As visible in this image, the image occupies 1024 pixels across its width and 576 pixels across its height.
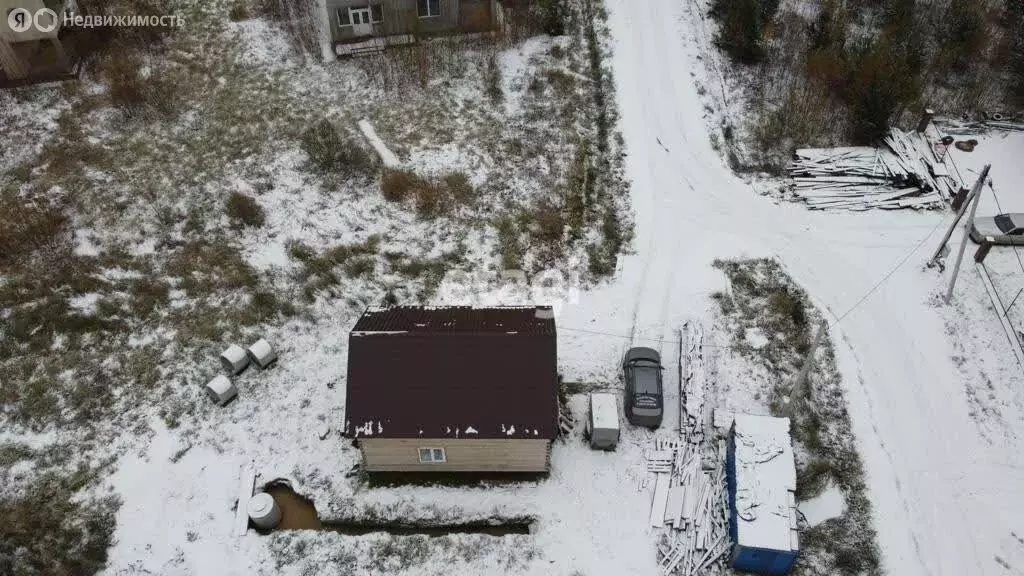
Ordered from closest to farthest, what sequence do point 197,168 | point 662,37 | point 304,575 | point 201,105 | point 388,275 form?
point 304,575 < point 388,275 < point 197,168 < point 201,105 < point 662,37

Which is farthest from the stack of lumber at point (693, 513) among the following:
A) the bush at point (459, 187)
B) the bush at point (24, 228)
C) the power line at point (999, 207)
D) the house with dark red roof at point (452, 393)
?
the bush at point (24, 228)

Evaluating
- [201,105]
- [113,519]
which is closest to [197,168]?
[201,105]

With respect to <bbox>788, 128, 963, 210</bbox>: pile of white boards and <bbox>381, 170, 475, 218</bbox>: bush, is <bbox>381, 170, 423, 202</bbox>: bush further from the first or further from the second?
<bbox>788, 128, 963, 210</bbox>: pile of white boards

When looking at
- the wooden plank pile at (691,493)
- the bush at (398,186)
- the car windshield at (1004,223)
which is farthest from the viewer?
the bush at (398,186)

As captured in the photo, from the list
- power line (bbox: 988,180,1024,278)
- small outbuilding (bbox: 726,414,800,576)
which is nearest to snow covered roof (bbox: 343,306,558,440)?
small outbuilding (bbox: 726,414,800,576)

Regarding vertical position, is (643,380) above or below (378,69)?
below

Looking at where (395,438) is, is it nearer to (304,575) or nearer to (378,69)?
(304,575)

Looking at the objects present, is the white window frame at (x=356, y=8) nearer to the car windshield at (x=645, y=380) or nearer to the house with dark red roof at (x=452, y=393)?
the house with dark red roof at (x=452, y=393)
